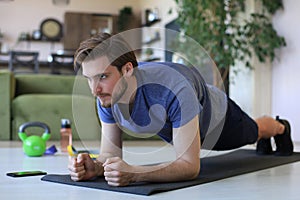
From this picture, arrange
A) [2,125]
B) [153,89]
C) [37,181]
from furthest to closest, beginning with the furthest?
[2,125] → [37,181] → [153,89]

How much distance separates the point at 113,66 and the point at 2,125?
2.66 meters

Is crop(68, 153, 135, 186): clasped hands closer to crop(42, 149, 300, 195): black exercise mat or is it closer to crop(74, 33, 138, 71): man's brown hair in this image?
crop(42, 149, 300, 195): black exercise mat

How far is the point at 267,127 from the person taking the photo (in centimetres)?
227

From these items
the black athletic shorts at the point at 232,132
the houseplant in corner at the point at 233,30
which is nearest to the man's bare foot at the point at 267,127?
the black athletic shorts at the point at 232,132

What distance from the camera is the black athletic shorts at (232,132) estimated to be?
192 cm

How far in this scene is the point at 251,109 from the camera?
170 inches

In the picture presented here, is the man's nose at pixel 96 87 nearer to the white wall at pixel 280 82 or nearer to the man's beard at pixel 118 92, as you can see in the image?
the man's beard at pixel 118 92

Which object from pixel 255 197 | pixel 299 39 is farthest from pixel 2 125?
pixel 255 197

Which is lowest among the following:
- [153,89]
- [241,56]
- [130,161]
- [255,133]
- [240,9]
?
[130,161]

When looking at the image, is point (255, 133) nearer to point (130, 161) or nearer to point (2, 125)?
point (130, 161)

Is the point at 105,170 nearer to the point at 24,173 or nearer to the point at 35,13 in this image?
the point at 24,173

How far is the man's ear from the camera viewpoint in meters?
1.45

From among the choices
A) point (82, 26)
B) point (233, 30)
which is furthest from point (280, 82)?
point (82, 26)

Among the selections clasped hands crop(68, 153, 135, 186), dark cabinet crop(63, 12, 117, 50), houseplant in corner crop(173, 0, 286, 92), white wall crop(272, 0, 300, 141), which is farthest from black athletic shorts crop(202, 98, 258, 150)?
dark cabinet crop(63, 12, 117, 50)
